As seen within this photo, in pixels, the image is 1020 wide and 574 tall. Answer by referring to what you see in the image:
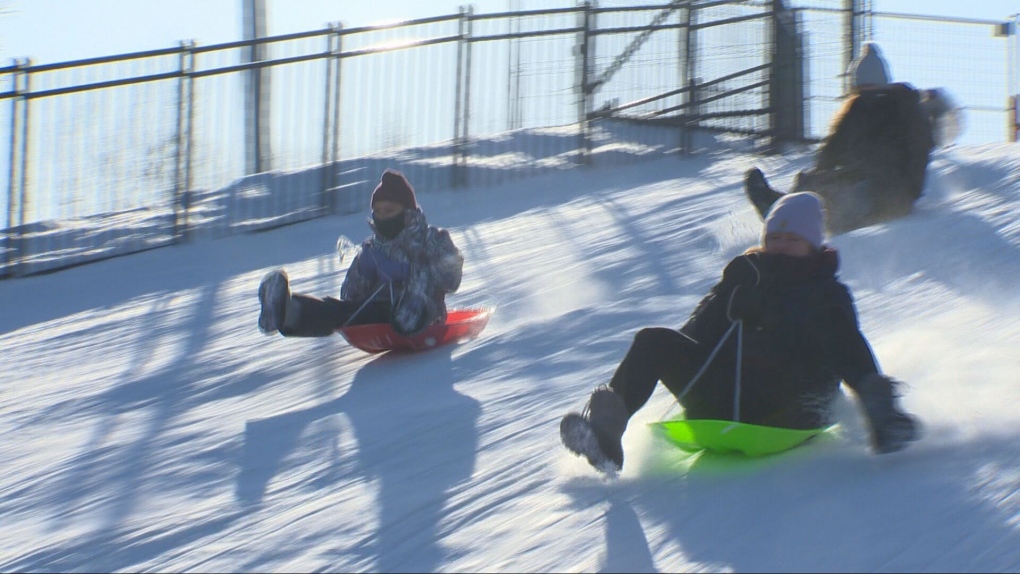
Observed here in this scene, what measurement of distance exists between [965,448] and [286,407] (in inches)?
109

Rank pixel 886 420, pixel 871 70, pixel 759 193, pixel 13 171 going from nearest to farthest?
pixel 886 420
pixel 759 193
pixel 871 70
pixel 13 171

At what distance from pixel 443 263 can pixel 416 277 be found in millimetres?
147

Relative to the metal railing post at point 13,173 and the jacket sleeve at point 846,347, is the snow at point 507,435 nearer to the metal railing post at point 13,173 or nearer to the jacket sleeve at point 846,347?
the jacket sleeve at point 846,347

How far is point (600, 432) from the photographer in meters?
3.46

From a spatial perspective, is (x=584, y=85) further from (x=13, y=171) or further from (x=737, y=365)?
(x=737, y=365)

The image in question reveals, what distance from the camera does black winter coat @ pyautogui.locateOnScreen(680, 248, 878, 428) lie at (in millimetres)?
3670

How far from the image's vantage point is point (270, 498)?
3.94 meters

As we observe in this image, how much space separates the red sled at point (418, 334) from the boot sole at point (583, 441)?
7.36 ft

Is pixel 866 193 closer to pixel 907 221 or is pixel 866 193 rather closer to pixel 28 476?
pixel 907 221

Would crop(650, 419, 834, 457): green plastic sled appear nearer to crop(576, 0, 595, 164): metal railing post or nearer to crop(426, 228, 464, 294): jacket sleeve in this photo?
crop(426, 228, 464, 294): jacket sleeve

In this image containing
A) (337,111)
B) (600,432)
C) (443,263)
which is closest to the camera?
(600,432)

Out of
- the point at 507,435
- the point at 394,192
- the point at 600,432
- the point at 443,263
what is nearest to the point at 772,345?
the point at 600,432

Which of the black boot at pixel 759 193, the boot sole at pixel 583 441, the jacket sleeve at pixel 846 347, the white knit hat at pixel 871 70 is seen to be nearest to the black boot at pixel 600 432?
the boot sole at pixel 583 441

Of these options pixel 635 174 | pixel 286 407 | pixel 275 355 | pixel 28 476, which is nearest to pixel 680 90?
pixel 635 174
